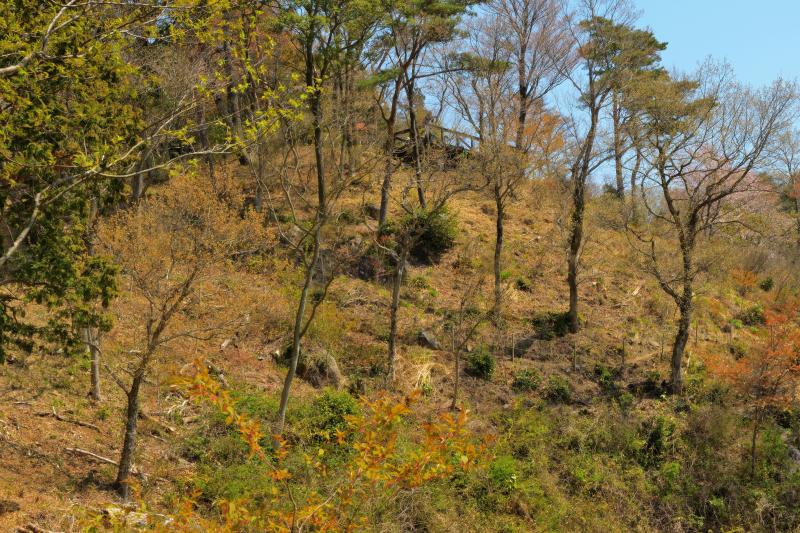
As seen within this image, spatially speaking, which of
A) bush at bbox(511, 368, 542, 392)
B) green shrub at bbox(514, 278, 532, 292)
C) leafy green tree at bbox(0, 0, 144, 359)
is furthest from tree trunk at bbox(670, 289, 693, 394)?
leafy green tree at bbox(0, 0, 144, 359)

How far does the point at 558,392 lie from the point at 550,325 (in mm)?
3229

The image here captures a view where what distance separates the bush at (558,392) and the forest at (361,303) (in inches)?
7.2

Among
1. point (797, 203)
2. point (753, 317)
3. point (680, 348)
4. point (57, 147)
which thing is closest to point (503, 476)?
point (680, 348)

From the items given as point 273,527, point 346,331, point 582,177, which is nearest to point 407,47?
point 582,177

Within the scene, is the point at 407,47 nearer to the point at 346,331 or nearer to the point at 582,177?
the point at 582,177

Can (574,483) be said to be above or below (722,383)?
below

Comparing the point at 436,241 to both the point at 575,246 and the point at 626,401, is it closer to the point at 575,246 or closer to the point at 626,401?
the point at 575,246

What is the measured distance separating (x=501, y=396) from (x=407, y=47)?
11381mm

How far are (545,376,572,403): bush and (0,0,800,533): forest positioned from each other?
0.18 meters

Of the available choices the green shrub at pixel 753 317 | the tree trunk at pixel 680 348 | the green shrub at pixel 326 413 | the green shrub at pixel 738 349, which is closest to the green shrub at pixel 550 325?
the tree trunk at pixel 680 348

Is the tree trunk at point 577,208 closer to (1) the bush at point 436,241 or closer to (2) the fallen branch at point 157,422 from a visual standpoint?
(1) the bush at point 436,241

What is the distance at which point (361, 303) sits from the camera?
18281mm

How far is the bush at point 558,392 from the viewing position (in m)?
15.8

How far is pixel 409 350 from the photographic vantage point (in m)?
16.6
